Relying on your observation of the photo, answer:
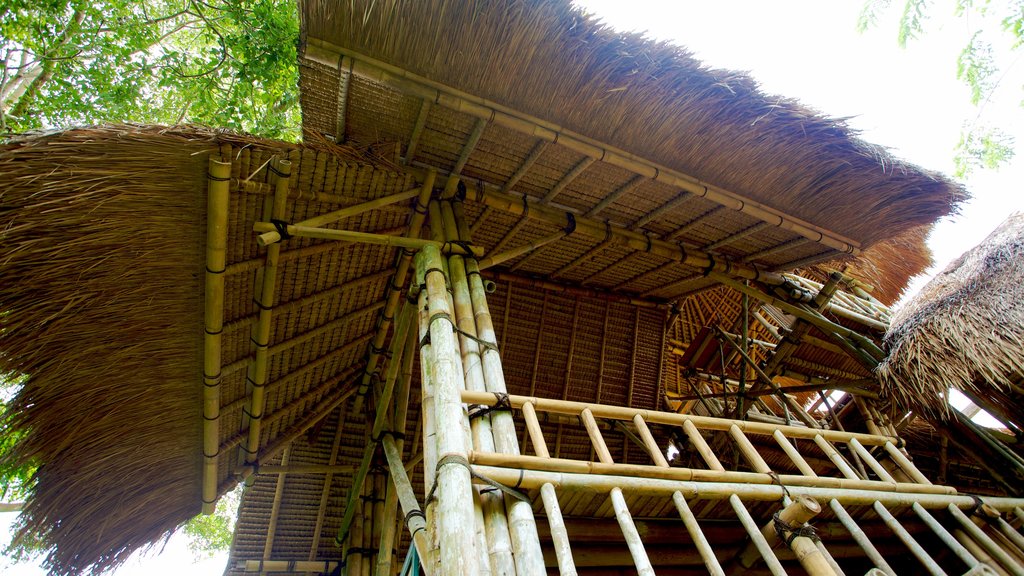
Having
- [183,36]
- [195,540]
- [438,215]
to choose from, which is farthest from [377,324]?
[195,540]

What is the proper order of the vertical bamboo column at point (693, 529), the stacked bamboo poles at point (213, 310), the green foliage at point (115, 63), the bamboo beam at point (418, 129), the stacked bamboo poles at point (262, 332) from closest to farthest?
the vertical bamboo column at point (693, 529) < the stacked bamboo poles at point (213, 310) < the stacked bamboo poles at point (262, 332) < the bamboo beam at point (418, 129) < the green foliage at point (115, 63)

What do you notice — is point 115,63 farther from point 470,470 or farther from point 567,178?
point 470,470

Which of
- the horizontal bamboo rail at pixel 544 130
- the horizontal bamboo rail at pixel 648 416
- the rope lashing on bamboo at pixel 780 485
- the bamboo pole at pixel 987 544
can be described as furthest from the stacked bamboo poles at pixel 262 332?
the bamboo pole at pixel 987 544

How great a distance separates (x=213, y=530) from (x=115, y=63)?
7546 mm

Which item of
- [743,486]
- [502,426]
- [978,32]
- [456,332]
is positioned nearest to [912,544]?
[743,486]

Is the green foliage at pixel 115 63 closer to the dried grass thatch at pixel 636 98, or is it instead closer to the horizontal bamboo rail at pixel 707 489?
the dried grass thatch at pixel 636 98

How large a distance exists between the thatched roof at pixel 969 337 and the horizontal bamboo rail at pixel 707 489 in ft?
2.09

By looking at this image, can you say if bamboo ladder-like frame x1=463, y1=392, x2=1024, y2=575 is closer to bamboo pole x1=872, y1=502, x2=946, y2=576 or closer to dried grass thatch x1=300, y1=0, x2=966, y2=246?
bamboo pole x1=872, y1=502, x2=946, y2=576

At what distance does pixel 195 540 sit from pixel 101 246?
9.53 m

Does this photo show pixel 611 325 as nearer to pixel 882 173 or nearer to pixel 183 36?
pixel 882 173

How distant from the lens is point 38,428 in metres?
2.40

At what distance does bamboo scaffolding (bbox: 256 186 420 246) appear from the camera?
93.6 inches

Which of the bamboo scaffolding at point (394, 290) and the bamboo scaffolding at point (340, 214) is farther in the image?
the bamboo scaffolding at point (394, 290)

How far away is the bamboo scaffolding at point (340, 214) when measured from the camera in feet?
7.80
